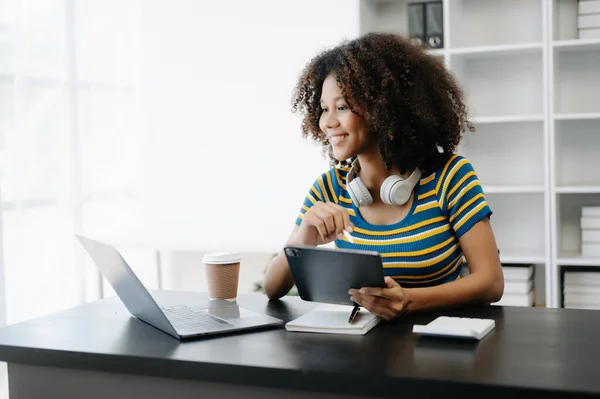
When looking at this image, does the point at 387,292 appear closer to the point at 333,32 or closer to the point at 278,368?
the point at 278,368

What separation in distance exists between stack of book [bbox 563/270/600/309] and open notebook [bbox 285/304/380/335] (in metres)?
1.96

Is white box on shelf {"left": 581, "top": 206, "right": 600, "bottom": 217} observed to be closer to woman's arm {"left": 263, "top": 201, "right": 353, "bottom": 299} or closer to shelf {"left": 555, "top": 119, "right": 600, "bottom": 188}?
shelf {"left": 555, "top": 119, "right": 600, "bottom": 188}

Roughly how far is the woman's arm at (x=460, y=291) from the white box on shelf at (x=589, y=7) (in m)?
1.82

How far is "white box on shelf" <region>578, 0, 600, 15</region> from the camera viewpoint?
128 inches

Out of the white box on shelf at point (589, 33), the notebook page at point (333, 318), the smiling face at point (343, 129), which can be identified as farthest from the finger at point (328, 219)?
the white box on shelf at point (589, 33)

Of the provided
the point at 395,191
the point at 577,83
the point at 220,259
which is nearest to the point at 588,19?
the point at 577,83

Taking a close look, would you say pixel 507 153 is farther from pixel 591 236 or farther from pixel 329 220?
pixel 329 220

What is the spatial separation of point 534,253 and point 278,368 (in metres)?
2.42

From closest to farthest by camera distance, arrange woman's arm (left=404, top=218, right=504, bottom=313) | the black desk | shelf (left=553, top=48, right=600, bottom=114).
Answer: the black desk < woman's arm (left=404, top=218, right=504, bottom=313) < shelf (left=553, top=48, right=600, bottom=114)

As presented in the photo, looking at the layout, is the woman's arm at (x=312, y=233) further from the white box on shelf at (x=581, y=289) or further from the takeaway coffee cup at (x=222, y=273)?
the white box on shelf at (x=581, y=289)

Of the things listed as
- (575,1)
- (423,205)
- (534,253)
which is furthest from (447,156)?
(575,1)

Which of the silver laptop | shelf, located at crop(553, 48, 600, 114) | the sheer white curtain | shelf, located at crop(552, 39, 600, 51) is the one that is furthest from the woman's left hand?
shelf, located at crop(553, 48, 600, 114)

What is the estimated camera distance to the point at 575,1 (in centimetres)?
341

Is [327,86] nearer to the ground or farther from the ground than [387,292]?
farther from the ground
